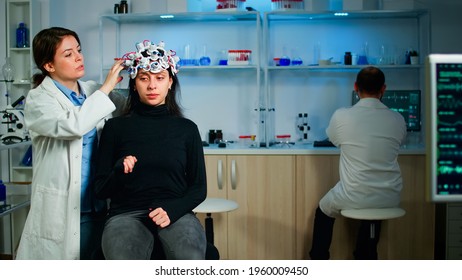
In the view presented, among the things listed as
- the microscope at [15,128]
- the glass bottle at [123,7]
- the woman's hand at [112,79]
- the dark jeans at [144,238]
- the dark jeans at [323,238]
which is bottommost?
the dark jeans at [323,238]

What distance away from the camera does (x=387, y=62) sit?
4.28 m

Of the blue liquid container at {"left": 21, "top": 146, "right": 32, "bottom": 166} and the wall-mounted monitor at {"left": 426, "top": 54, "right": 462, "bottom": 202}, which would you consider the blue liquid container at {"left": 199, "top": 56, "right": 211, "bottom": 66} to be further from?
the wall-mounted monitor at {"left": 426, "top": 54, "right": 462, "bottom": 202}

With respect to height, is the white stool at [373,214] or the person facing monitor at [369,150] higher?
the person facing monitor at [369,150]

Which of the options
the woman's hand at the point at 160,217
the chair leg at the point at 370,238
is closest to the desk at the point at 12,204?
the woman's hand at the point at 160,217

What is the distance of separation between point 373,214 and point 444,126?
1.65 metres

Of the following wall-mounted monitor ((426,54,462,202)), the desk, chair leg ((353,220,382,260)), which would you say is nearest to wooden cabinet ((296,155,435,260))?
chair leg ((353,220,382,260))

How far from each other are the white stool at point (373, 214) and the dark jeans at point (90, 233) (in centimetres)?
138

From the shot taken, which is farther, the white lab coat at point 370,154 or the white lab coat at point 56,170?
the white lab coat at point 370,154

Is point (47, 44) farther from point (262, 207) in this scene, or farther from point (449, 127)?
point (262, 207)

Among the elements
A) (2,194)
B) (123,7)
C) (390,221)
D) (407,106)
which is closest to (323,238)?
(390,221)

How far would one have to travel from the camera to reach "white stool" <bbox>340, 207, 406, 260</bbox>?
3.17m

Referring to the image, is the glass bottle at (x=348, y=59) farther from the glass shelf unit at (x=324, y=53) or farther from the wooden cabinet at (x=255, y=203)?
the wooden cabinet at (x=255, y=203)

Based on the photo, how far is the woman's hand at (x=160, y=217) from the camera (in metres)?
2.12

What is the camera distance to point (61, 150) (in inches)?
88.6
